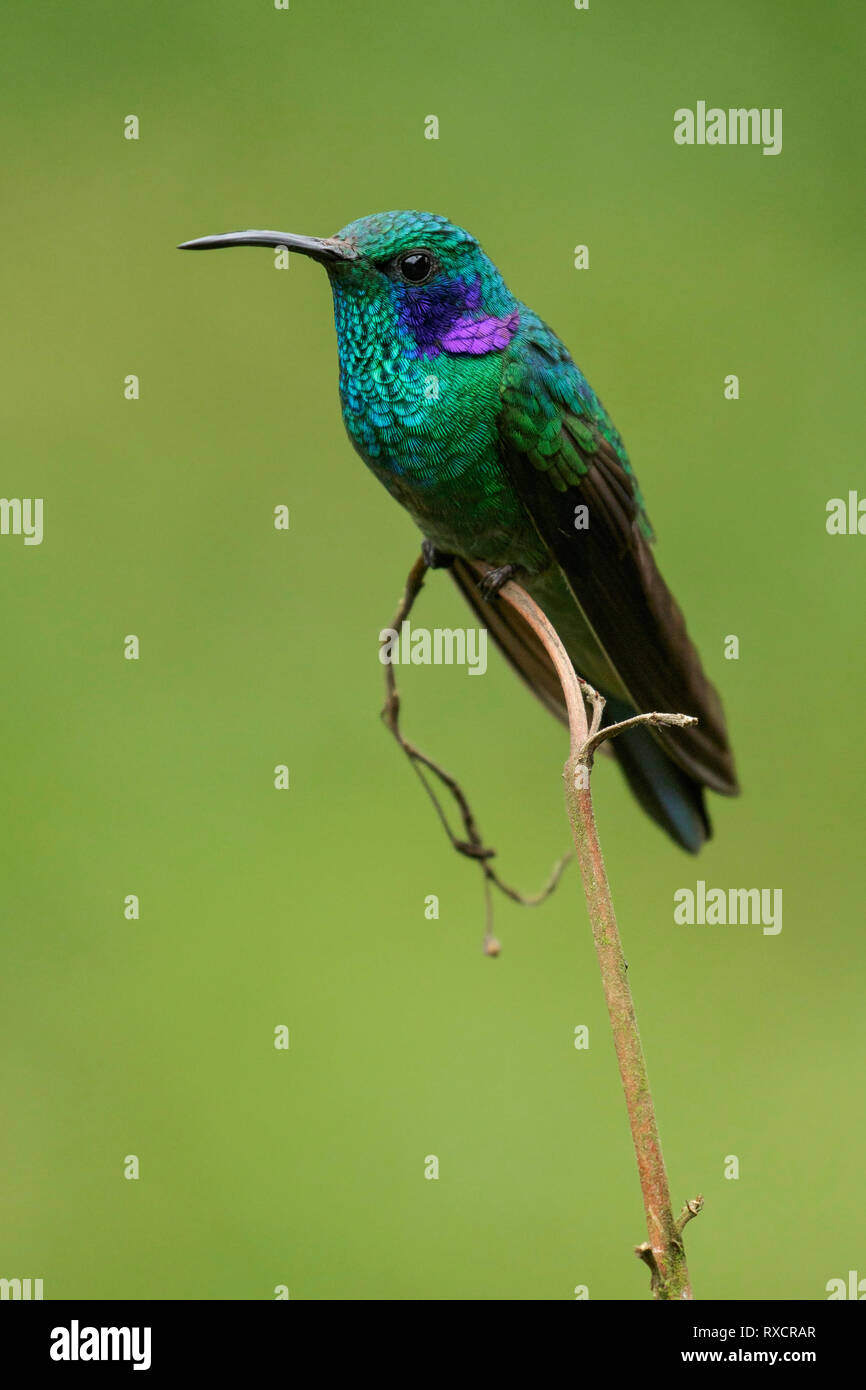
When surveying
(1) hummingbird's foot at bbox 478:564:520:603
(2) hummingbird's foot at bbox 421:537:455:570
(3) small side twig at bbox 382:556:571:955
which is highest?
(2) hummingbird's foot at bbox 421:537:455:570

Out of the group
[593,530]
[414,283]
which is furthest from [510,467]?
[414,283]

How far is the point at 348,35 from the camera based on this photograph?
17.2 ft

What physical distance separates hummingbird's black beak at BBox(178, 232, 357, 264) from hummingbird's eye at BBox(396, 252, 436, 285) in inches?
2.9

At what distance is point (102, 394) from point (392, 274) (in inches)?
119

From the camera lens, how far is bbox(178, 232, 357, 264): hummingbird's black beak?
5.42ft

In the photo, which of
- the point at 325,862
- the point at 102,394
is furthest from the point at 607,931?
the point at 102,394

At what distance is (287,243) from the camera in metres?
1.82

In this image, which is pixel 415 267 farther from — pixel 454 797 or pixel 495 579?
pixel 454 797

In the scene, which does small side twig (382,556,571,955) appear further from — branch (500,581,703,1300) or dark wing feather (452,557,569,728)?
dark wing feather (452,557,569,728)

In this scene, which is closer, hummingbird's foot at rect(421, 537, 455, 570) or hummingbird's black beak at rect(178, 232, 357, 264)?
hummingbird's black beak at rect(178, 232, 357, 264)

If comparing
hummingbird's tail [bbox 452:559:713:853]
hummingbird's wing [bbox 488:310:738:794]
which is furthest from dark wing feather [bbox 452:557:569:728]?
hummingbird's wing [bbox 488:310:738:794]

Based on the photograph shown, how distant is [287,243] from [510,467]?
22.0 inches

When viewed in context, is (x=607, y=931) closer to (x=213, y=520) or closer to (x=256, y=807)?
(x=256, y=807)

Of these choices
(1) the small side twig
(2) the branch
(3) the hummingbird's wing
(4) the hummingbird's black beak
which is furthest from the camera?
(3) the hummingbird's wing
